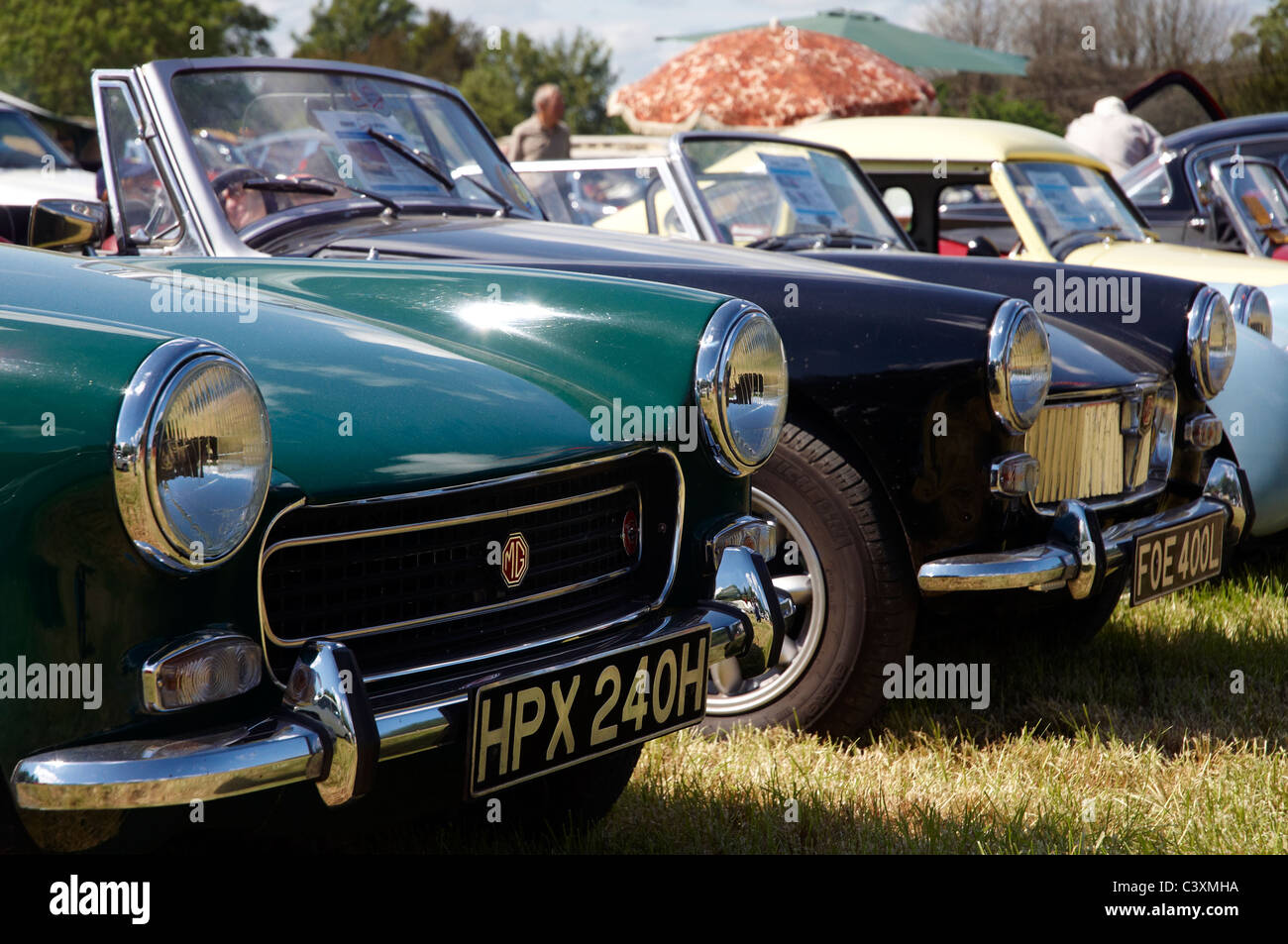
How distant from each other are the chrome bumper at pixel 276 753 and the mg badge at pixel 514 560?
16cm

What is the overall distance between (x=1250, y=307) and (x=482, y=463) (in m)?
3.20

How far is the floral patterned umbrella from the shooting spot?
11.2 m

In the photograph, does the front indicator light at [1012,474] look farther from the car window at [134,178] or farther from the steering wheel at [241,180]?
the car window at [134,178]

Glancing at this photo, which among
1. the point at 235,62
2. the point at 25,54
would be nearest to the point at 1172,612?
the point at 235,62

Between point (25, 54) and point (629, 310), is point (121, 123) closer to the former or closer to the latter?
point (629, 310)

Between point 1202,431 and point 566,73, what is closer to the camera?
point 1202,431

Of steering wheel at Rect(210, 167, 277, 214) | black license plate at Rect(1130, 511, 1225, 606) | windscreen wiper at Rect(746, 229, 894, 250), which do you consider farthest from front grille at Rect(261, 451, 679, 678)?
windscreen wiper at Rect(746, 229, 894, 250)

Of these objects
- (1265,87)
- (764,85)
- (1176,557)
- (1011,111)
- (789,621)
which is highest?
(1265,87)

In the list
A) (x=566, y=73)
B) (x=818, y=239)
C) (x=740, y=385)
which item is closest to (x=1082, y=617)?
(x=818, y=239)

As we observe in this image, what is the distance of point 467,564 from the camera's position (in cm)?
182

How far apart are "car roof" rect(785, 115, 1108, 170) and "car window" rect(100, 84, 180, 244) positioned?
3.22 meters

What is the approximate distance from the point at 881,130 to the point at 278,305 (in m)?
4.56

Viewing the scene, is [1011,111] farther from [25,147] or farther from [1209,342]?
[1209,342]

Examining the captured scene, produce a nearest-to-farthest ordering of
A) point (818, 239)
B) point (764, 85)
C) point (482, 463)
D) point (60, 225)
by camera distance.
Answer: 1. point (482, 463)
2. point (60, 225)
3. point (818, 239)
4. point (764, 85)
